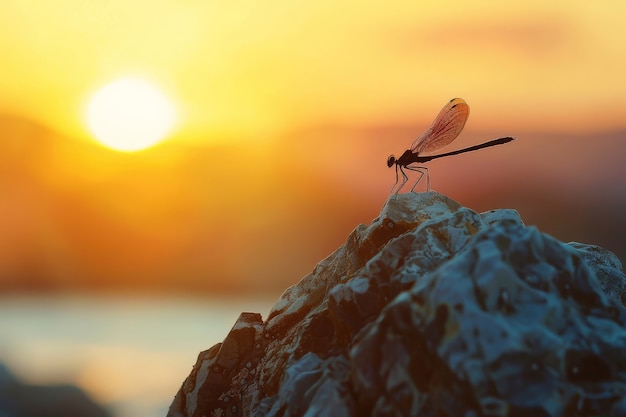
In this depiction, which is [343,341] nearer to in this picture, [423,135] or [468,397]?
[468,397]

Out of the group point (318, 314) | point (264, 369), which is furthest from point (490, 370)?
point (264, 369)

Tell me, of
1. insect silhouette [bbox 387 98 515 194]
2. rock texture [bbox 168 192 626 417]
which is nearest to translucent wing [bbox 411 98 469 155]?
insect silhouette [bbox 387 98 515 194]

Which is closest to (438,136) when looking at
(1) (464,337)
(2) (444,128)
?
(2) (444,128)

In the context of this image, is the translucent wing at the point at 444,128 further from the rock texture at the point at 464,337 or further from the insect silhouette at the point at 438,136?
the rock texture at the point at 464,337

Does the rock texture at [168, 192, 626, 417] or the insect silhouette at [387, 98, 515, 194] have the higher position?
the insect silhouette at [387, 98, 515, 194]

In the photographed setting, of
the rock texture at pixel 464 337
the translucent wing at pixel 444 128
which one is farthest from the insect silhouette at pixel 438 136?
the rock texture at pixel 464 337

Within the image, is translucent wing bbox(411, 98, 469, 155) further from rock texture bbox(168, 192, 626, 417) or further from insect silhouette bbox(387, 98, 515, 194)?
rock texture bbox(168, 192, 626, 417)

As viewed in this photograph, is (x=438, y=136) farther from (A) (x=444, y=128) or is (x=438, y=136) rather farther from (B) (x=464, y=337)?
(B) (x=464, y=337)
